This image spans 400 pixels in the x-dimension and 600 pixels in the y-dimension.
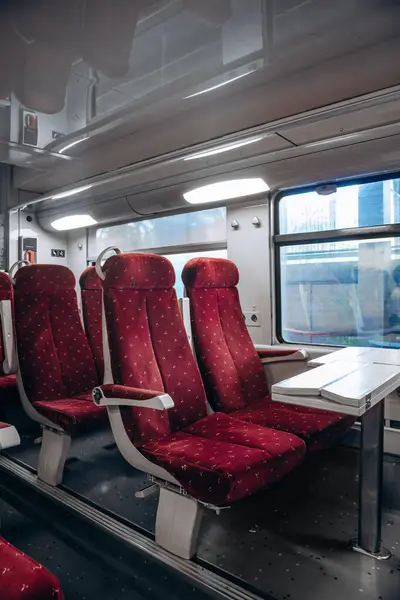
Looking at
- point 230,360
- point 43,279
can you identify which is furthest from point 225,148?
point 43,279

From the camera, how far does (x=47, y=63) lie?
91.4 inches

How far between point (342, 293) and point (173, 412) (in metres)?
1.96

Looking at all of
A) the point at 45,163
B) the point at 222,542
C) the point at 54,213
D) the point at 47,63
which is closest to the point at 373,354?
the point at 222,542

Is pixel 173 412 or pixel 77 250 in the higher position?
pixel 77 250

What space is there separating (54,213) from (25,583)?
4.80 metres

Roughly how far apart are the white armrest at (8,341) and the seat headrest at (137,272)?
957 mm

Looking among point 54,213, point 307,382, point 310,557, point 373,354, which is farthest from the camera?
point 54,213

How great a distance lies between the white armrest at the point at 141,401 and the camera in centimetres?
174

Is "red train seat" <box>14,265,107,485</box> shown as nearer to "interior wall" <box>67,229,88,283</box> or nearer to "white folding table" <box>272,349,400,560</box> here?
"white folding table" <box>272,349,400,560</box>

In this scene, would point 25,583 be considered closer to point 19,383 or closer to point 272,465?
point 272,465

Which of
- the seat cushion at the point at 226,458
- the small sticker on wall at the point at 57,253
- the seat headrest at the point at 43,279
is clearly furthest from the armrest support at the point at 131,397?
the small sticker on wall at the point at 57,253

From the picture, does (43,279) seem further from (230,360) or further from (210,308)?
(230,360)

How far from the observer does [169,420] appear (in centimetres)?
224

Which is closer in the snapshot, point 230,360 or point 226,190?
point 230,360
